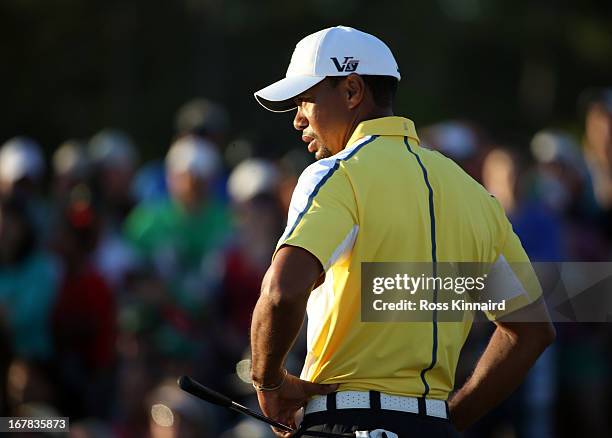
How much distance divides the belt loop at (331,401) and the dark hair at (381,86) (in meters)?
1.05

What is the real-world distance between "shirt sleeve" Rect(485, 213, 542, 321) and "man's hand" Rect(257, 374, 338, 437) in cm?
75

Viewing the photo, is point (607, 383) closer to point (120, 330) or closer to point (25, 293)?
point (120, 330)

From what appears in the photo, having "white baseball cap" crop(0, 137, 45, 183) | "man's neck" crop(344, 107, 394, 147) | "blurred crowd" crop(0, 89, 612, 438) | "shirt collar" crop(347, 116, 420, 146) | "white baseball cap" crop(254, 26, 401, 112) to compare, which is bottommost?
"shirt collar" crop(347, 116, 420, 146)

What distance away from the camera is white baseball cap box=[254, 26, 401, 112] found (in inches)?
189

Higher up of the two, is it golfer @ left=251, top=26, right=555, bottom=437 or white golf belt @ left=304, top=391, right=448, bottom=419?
golfer @ left=251, top=26, right=555, bottom=437

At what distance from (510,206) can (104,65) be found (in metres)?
15.1

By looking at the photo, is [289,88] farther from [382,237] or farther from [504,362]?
[504,362]

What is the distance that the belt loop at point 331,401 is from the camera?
15.0ft

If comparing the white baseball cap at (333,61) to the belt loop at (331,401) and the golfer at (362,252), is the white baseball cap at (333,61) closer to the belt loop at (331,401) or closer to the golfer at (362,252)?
the golfer at (362,252)

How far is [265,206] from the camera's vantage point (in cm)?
922

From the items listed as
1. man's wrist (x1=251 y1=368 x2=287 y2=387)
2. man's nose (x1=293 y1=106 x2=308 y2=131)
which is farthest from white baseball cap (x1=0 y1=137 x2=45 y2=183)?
man's wrist (x1=251 y1=368 x2=287 y2=387)

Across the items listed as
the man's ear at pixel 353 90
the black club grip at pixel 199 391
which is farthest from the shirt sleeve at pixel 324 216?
the black club grip at pixel 199 391

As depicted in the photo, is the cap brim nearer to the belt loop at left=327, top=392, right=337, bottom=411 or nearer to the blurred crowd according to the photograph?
the belt loop at left=327, top=392, right=337, bottom=411

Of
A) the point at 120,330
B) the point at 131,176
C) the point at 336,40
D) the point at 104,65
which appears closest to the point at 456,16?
the point at 104,65
